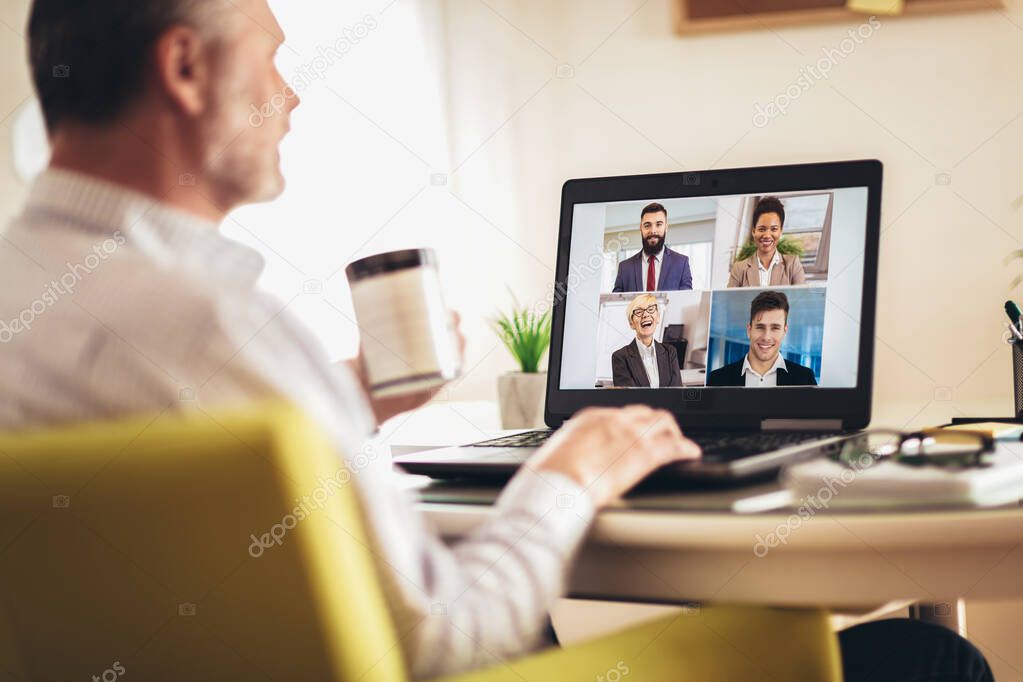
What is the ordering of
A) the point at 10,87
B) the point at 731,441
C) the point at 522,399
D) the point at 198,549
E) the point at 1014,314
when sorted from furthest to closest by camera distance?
the point at 10,87
the point at 522,399
the point at 1014,314
the point at 731,441
the point at 198,549

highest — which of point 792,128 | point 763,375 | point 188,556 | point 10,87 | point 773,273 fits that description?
point 792,128

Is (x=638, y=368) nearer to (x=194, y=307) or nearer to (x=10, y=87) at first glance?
(x=194, y=307)

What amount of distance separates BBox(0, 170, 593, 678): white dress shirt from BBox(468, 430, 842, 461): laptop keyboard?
17 cm

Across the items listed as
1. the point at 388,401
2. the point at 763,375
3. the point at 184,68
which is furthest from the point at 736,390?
the point at 184,68

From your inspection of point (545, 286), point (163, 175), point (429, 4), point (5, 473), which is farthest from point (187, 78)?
point (429, 4)

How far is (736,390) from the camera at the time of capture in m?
1.01

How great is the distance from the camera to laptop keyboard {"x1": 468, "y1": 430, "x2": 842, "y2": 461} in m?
0.72

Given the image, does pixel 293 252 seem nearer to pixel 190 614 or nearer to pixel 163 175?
pixel 163 175

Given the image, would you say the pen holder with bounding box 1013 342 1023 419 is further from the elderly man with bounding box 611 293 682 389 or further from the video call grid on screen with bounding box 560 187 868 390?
the elderly man with bounding box 611 293 682 389

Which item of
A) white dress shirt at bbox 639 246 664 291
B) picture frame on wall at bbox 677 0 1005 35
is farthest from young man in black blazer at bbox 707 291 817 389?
picture frame on wall at bbox 677 0 1005 35

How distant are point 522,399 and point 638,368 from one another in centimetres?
37

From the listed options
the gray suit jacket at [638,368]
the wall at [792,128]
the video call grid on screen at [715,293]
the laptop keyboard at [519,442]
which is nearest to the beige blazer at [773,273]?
the video call grid on screen at [715,293]

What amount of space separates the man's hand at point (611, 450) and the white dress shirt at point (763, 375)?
340 millimetres

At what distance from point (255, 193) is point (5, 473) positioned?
0.37 m
